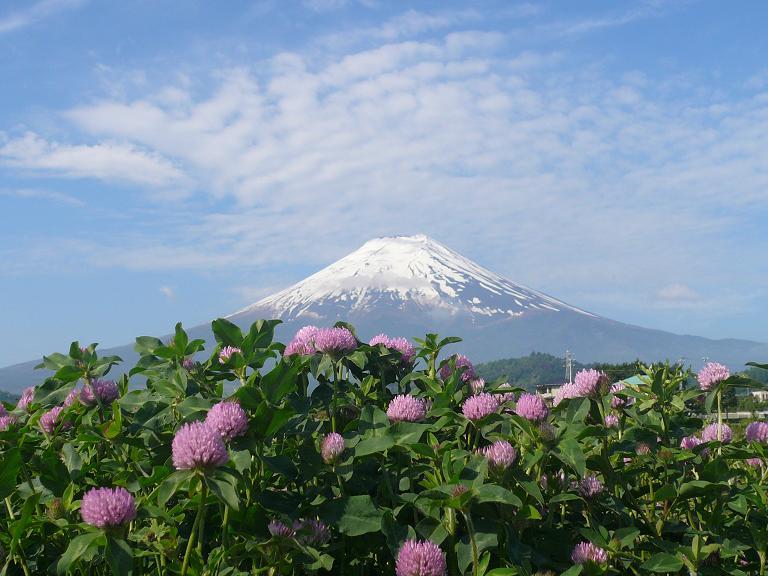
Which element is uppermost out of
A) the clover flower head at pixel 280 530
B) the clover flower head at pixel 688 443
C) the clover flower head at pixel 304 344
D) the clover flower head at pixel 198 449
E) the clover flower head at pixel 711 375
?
the clover flower head at pixel 304 344

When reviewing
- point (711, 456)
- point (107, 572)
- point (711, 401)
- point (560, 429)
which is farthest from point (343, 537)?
point (711, 401)

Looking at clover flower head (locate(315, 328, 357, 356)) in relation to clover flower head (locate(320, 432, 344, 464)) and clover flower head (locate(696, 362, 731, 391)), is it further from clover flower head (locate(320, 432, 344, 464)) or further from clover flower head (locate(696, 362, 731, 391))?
clover flower head (locate(696, 362, 731, 391))

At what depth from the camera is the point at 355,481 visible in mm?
2467

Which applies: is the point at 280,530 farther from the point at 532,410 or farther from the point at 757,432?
the point at 757,432

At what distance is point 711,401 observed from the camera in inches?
127

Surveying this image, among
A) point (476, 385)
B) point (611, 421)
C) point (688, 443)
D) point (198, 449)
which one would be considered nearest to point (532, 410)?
point (476, 385)

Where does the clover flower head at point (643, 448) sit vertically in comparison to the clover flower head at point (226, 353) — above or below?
below

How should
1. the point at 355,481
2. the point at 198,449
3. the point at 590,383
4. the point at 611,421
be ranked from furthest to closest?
the point at 611,421
the point at 590,383
the point at 355,481
the point at 198,449

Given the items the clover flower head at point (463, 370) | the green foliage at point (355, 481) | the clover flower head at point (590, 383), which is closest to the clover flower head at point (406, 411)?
the green foliage at point (355, 481)

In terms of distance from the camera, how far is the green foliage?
2115 mm

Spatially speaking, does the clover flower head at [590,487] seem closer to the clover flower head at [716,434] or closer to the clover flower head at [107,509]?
the clover flower head at [716,434]

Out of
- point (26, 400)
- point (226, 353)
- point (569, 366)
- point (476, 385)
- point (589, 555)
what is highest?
point (226, 353)

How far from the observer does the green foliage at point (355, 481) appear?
2115 mm

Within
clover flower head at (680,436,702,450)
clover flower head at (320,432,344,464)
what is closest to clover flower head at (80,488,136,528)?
clover flower head at (320,432,344,464)
